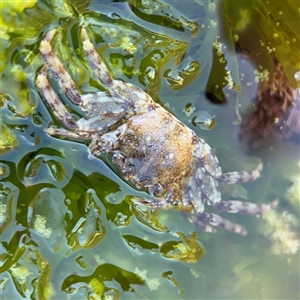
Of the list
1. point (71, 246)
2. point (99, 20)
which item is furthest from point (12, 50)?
point (71, 246)

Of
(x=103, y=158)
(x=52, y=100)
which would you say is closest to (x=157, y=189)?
(x=103, y=158)

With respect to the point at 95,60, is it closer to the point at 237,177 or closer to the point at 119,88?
the point at 119,88

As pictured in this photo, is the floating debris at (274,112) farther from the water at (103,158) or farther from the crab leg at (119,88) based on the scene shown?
the crab leg at (119,88)

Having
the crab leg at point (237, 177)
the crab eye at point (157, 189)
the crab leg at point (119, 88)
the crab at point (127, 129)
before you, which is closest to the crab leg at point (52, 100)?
the crab at point (127, 129)

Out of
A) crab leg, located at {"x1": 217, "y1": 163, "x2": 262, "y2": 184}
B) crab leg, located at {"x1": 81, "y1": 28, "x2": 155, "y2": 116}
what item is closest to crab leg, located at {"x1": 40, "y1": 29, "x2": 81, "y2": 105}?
crab leg, located at {"x1": 81, "y1": 28, "x2": 155, "y2": 116}

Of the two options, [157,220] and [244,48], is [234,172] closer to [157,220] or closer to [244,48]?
[157,220]

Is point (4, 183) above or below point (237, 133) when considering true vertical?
below
